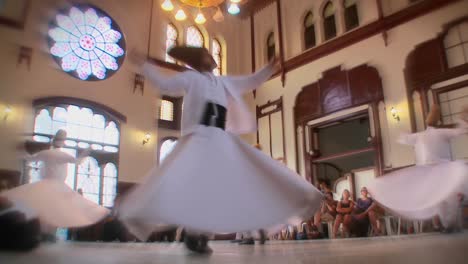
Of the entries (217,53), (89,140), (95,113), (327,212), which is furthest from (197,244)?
(217,53)

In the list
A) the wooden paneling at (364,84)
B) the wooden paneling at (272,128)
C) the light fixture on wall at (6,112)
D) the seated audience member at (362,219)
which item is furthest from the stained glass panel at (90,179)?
the wooden paneling at (364,84)

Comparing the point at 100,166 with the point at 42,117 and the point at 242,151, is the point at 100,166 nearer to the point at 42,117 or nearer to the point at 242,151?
the point at 42,117

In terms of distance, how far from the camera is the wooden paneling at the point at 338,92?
9094mm

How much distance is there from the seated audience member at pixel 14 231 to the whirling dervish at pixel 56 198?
3.97 feet

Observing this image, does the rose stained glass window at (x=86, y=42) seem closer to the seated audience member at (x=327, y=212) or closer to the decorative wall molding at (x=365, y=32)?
the decorative wall molding at (x=365, y=32)

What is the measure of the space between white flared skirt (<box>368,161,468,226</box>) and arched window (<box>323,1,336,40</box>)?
698 cm

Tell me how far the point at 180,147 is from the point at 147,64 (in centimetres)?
58

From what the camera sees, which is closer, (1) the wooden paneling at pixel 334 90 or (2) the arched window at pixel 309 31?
(1) the wooden paneling at pixel 334 90

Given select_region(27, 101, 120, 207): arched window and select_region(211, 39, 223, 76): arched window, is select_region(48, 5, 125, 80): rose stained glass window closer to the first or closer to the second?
select_region(27, 101, 120, 207): arched window

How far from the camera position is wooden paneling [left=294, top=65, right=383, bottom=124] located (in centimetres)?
909

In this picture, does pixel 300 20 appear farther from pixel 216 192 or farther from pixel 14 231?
pixel 14 231

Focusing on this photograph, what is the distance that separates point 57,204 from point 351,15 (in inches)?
339

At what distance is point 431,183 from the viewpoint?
3855 mm

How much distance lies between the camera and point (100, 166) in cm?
964
